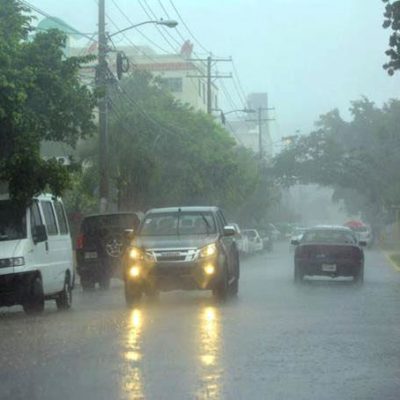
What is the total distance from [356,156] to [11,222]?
2556 inches

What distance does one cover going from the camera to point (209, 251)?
19.6 meters

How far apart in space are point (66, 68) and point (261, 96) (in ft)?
563

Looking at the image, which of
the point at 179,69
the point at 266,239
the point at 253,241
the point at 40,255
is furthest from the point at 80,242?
the point at 179,69

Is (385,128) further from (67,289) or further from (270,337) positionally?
(270,337)

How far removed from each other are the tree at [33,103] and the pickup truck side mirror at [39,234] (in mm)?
576

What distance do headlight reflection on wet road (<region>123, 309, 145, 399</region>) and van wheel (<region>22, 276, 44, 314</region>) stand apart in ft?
6.13

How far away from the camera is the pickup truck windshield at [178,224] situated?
67.2 feet

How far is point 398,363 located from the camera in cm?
1142

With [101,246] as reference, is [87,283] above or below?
below

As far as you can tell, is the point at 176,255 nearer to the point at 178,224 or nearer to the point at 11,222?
the point at 178,224

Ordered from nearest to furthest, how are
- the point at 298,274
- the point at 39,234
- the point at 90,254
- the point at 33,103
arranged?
the point at 39,234 → the point at 33,103 → the point at 90,254 → the point at 298,274

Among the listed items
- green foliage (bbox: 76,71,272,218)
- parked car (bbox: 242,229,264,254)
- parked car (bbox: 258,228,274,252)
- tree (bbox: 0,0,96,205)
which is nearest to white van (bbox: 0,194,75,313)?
tree (bbox: 0,0,96,205)

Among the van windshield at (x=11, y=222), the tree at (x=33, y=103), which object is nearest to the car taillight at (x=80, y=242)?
the tree at (x=33, y=103)

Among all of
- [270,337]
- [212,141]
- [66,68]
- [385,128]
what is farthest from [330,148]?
[270,337]
